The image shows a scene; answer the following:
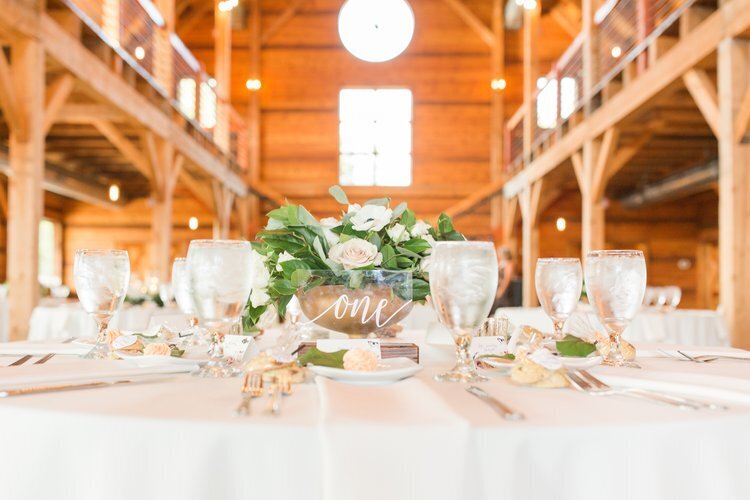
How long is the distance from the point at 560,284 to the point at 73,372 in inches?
35.1

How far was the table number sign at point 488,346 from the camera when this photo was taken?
1.20 metres

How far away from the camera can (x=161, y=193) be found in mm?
8391

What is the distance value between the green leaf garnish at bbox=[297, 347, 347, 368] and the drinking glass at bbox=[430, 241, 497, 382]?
5.8 inches

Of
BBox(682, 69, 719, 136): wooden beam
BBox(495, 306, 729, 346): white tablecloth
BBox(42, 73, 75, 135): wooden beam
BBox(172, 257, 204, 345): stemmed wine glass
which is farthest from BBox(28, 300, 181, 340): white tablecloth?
BBox(682, 69, 719, 136): wooden beam

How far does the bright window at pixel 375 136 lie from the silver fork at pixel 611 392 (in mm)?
12947

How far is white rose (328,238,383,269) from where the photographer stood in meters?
1.24

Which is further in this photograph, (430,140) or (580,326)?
(430,140)

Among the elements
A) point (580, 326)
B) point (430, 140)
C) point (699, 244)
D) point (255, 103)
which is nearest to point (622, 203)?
point (699, 244)

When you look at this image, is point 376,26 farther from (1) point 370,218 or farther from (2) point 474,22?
(2) point 474,22

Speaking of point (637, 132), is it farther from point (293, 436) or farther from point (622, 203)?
point (293, 436)

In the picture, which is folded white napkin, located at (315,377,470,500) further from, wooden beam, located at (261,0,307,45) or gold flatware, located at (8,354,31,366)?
wooden beam, located at (261,0,307,45)

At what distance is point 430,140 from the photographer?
1379 cm

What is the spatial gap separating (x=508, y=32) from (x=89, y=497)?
574 inches

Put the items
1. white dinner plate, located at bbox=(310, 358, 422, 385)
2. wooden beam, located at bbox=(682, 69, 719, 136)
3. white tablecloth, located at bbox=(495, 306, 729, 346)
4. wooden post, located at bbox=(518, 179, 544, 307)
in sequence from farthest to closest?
wooden post, located at bbox=(518, 179, 544, 307), wooden beam, located at bbox=(682, 69, 719, 136), white tablecloth, located at bbox=(495, 306, 729, 346), white dinner plate, located at bbox=(310, 358, 422, 385)
